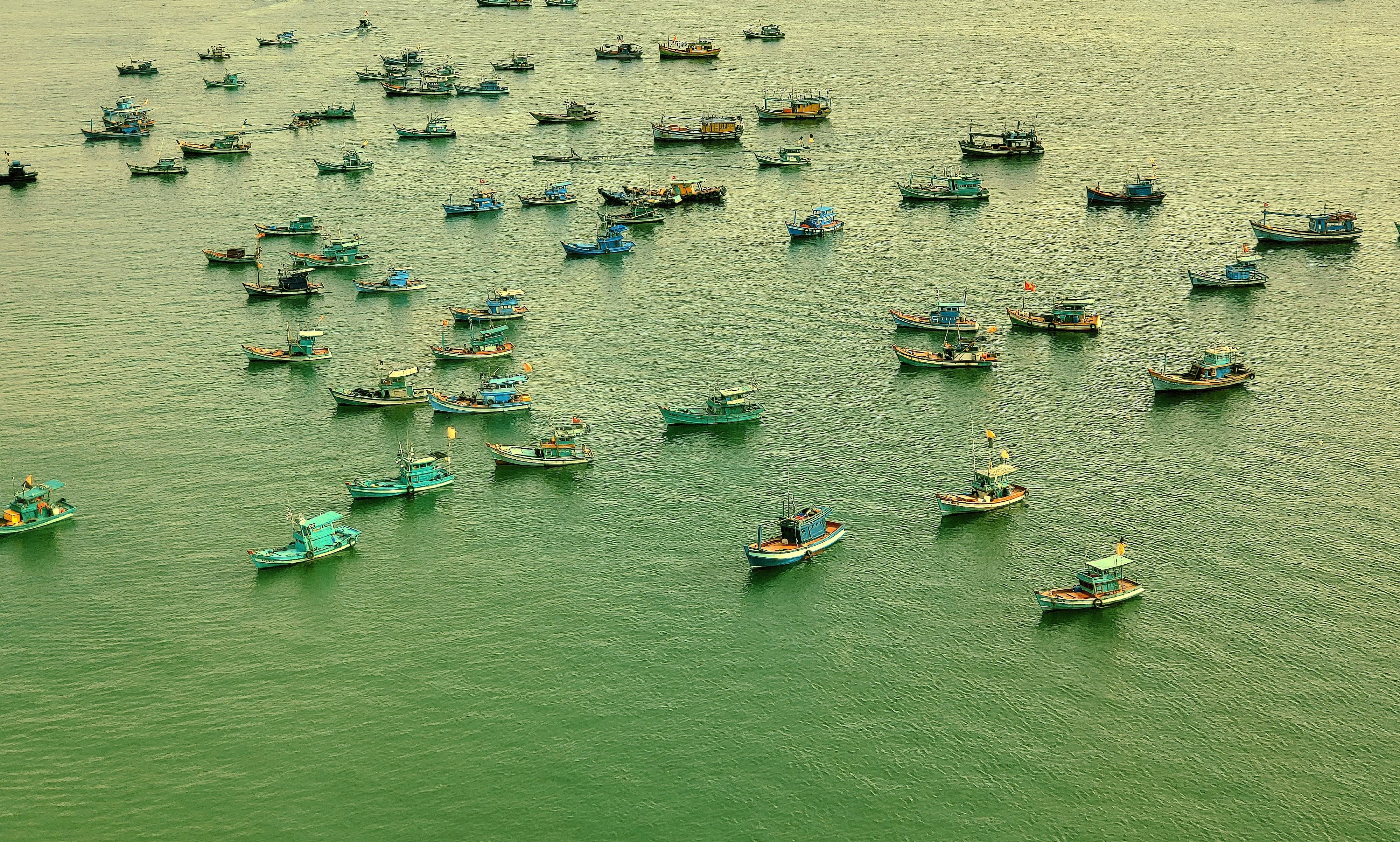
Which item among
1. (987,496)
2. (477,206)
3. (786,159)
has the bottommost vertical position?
(987,496)

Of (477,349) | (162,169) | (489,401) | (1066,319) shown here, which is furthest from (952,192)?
(162,169)

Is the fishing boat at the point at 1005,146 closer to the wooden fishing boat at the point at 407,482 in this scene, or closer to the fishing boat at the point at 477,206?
the fishing boat at the point at 477,206

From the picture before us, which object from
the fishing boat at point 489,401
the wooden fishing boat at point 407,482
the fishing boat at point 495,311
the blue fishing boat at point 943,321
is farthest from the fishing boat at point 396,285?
the blue fishing boat at point 943,321

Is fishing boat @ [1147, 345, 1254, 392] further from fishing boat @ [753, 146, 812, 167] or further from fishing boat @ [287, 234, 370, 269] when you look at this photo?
fishing boat @ [287, 234, 370, 269]

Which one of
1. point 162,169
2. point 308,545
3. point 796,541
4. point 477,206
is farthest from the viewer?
point 162,169

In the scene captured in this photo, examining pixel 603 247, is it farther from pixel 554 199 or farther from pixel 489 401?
pixel 489 401

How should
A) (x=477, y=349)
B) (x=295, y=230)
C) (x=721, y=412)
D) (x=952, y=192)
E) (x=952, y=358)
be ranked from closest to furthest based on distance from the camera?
(x=721, y=412) < (x=952, y=358) < (x=477, y=349) < (x=295, y=230) < (x=952, y=192)
